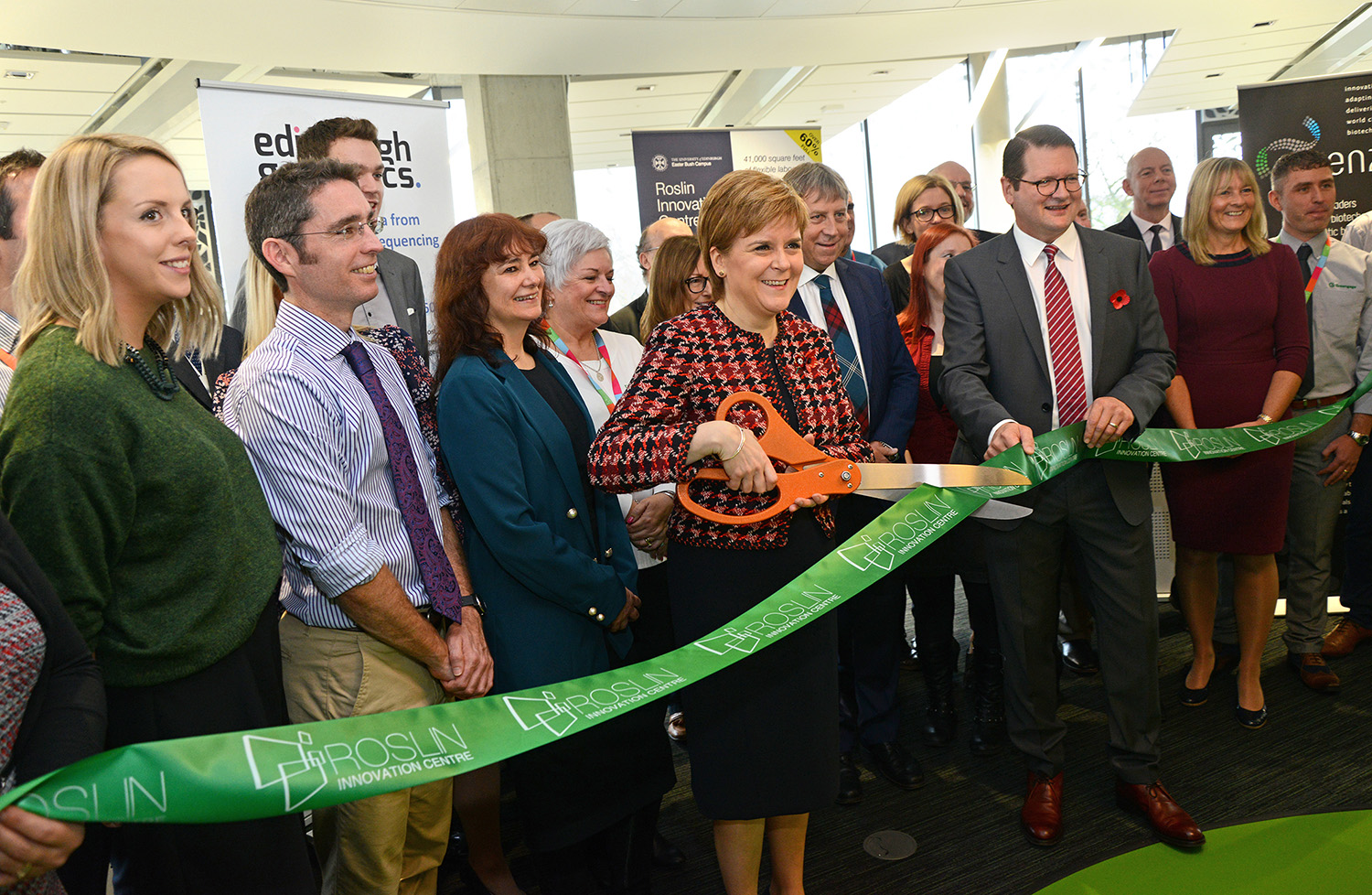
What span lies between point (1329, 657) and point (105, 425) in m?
4.55

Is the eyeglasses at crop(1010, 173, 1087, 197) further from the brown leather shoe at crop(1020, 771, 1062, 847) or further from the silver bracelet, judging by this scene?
the brown leather shoe at crop(1020, 771, 1062, 847)

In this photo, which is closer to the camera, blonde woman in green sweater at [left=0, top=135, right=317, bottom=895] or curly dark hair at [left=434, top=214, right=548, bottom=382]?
blonde woman in green sweater at [left=0, top=135, right=317, bottom=895]

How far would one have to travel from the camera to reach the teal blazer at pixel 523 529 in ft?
7.32

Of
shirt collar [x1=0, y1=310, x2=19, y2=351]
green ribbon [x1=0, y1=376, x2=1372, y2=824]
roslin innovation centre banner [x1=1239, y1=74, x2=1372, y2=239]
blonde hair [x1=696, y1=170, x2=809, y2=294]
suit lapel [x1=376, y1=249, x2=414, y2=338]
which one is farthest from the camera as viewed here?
roslin innovation centre banner [x1=1239, y1=74, x2=1372, y2=239]

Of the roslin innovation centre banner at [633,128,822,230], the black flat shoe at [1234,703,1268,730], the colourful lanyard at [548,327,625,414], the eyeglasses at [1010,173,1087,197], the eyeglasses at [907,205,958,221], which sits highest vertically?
the roslin innovation centre banner at [633,128,822,230]

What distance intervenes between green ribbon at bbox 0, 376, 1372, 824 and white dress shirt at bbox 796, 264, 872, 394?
104cm

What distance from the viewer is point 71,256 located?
4.95ft

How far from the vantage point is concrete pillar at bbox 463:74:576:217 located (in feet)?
31.2

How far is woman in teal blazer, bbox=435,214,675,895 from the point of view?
7.38 feet

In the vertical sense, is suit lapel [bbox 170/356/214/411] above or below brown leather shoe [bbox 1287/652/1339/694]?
above

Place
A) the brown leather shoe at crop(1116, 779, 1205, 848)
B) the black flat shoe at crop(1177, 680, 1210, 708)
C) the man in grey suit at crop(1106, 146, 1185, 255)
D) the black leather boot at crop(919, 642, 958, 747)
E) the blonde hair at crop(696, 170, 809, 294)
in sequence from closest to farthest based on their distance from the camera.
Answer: the blonde hair at crop(696, 170, 809, 294)
the brown leather shoe at crop(1116, 779, 1205, 848)
the black leather boot at crop(919, 642, 958, 747)
the black flat shoe at crop(1177, 680, 1210, 708)
the man in grey suit at crop(1106, 146, 1185, 255)

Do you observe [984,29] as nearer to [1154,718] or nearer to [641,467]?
[1154,718]

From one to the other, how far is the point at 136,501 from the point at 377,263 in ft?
7.30

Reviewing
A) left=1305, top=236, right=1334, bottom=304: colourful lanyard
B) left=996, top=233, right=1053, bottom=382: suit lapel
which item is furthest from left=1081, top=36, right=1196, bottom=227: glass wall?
left=996, top=233, right=1053, bottom=382: suit lapel
